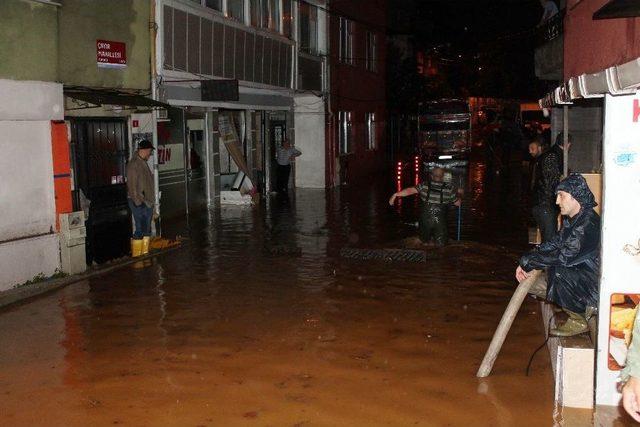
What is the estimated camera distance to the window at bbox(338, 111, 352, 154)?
101 feet

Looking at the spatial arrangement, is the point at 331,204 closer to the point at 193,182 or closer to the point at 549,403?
the point at 193,182

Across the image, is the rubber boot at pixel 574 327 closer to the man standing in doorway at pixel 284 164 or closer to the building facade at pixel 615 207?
the building facade at pixel 615 207

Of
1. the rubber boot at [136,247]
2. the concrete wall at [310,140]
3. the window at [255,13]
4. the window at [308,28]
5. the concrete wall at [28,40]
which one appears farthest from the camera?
the concrete wall at [310,140]

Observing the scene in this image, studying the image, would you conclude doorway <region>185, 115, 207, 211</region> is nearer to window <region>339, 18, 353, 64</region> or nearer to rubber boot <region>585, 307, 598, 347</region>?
window <region>339, 18, 353, 64</region>

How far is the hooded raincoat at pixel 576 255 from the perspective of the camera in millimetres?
6258

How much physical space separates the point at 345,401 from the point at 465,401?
979 mm

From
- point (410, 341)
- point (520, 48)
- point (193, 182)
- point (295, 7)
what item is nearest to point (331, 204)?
point (193, 182)

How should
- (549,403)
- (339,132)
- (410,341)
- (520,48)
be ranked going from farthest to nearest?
(520,48), (339,132), (410,341), (549,403)

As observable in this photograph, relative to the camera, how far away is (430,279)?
1112 centimetres

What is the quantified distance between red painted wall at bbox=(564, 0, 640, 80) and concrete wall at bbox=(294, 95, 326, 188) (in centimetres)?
1333

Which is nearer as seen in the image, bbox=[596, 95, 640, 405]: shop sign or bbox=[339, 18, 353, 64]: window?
bbox=[596, 95, 640, 405]: shop sign

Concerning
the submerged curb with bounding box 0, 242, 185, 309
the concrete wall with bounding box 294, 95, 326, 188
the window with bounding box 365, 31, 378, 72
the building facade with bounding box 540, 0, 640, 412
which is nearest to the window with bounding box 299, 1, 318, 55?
the concrete wall with bounding box 294, 95, 326, 188

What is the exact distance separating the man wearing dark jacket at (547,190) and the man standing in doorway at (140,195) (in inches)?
250

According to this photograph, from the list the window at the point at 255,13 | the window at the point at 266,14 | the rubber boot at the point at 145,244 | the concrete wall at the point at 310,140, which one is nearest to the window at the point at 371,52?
the concrete wall at the point at 310,140
